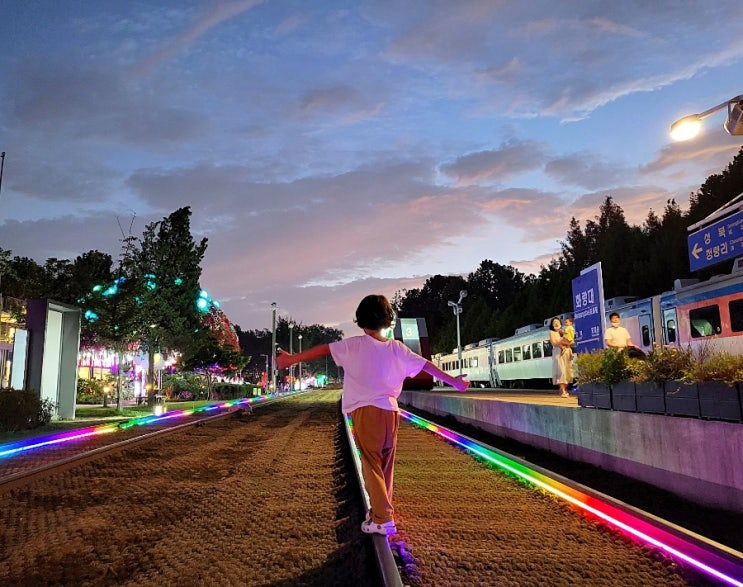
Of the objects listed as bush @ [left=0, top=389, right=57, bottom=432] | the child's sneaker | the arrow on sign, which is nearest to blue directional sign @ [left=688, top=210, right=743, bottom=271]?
the arrow on sign

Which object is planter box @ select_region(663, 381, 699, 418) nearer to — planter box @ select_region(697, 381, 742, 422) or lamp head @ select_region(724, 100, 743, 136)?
planter box @ select_region(697, 381, 742, 422)

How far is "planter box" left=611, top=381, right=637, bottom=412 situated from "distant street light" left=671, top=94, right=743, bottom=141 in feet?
13.3

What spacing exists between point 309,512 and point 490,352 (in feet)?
123

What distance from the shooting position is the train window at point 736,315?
54.0 feet

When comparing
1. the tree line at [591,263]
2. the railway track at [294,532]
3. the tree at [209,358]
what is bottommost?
the railway track at [294,532]

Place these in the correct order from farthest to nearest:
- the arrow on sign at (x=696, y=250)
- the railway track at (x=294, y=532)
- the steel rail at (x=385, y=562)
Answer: the arrow on sign at (x=696, y=250) < the railway track at (x=294, y=532) < the steel rail at (x=385, y=562)

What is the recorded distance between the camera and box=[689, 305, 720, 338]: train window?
17573mm

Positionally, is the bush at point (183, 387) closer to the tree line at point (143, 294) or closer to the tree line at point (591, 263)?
the tree line at point (143, 294)

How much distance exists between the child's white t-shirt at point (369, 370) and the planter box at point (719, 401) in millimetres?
3394

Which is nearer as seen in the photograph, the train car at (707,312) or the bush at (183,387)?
the train car at (707,312)

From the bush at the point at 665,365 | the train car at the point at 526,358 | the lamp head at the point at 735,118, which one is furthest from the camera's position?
the train car at the point at 526,358

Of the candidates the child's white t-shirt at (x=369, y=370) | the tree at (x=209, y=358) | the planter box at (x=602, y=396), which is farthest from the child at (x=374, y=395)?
the tree at (x=209, y=358)

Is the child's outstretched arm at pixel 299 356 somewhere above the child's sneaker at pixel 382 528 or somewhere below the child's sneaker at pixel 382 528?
above

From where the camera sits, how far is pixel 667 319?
20.0m
